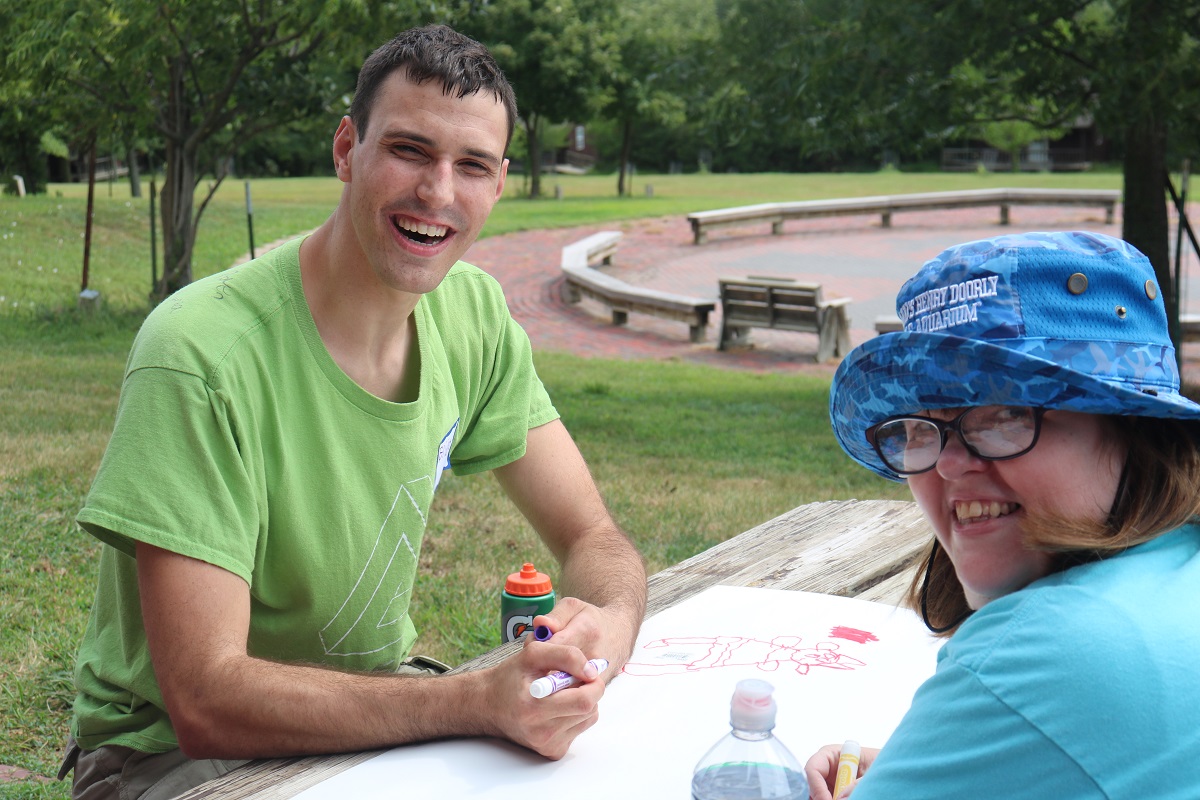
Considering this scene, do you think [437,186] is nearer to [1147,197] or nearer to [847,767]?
[847,767]

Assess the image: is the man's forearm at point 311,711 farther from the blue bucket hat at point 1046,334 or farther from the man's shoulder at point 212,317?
the blue bucket hat at point 1046,334

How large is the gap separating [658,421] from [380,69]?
6.71 metres

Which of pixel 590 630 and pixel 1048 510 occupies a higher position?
pixel 1048 510

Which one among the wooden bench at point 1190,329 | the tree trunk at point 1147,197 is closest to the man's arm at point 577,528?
the tree trunk at point 1147,197

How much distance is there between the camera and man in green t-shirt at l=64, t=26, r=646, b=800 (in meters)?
1.84

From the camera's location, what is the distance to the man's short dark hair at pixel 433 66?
7.34 feet

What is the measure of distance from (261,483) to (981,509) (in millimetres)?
1136

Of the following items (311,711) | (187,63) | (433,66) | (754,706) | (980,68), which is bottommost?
(311,711)

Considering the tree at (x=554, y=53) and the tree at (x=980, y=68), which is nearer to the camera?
the tree at (x=980, y=68)

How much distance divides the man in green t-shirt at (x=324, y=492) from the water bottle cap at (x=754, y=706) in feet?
1.08

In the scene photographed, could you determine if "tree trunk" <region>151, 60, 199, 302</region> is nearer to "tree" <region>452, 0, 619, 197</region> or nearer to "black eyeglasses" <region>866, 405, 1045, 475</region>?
"black eyeglasses" <region>866, 405, 1045, 475</region>

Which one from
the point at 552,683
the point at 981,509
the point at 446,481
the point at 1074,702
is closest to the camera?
the point at 1074,702

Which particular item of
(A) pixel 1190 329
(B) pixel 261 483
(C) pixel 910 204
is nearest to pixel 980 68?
(A) pixel 1190 329

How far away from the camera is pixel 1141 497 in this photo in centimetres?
133
